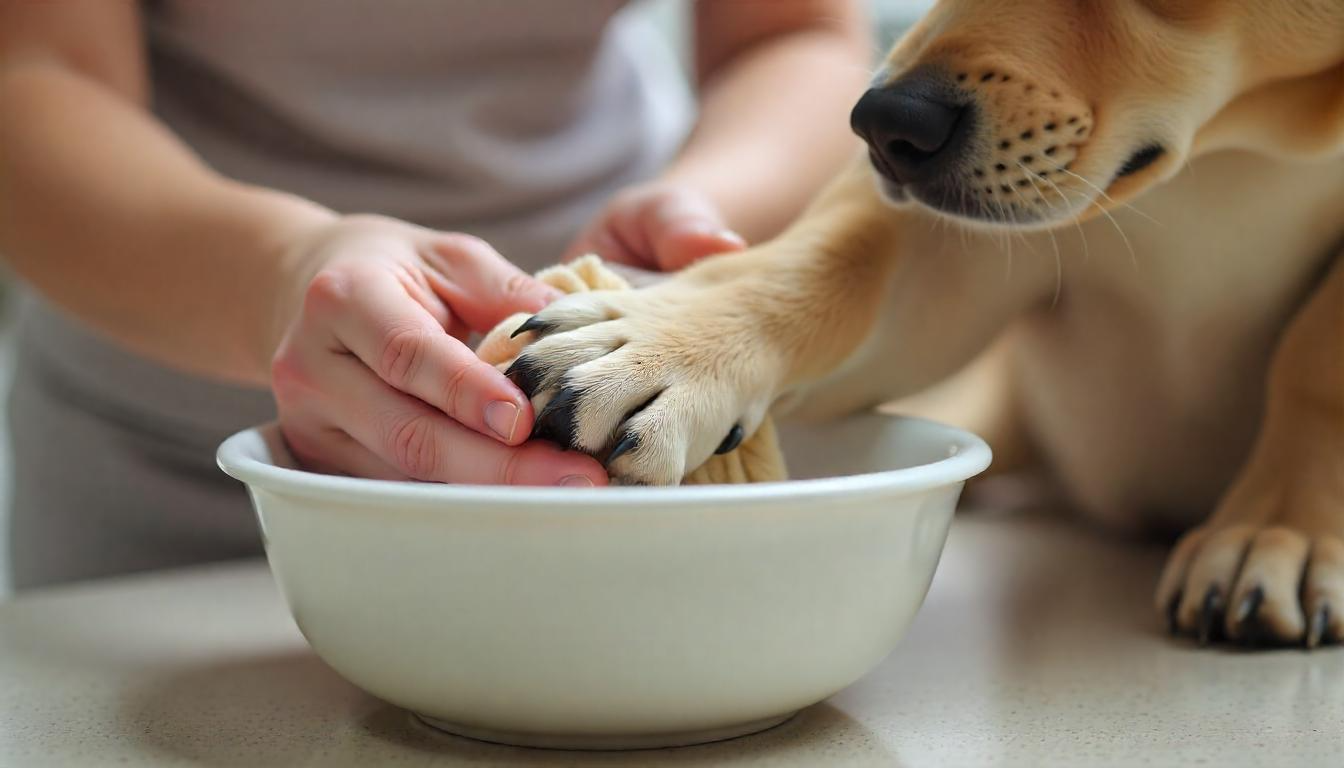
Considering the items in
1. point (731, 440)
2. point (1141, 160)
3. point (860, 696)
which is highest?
point (1141, 160)

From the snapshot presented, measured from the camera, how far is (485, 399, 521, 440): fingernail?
626 mm

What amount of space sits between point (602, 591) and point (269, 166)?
2.86ft

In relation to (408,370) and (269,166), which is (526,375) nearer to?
(408,370)

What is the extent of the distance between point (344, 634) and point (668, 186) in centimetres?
48

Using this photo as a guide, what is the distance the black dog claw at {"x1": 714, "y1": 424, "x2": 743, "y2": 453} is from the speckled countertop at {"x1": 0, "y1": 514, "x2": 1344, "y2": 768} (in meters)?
0.14

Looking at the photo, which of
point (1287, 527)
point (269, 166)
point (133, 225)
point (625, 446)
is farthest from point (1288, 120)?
point (269, 166)

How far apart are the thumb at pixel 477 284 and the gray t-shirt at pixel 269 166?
573 millimetres

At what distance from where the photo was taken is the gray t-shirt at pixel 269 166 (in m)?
1.27

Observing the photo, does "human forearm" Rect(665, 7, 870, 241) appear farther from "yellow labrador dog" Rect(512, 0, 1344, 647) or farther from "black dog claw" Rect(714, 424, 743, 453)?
"black dog claw" Rect(714, 424, 743, 453)

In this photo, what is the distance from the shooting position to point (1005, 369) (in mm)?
1306

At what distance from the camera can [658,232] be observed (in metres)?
0.93

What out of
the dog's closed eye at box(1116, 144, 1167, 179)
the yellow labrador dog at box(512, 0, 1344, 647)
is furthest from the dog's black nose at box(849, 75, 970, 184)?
the dog's closed eye at box(1116, 144, 1167, 179)

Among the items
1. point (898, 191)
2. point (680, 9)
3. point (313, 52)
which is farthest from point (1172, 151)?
point (680, 9)

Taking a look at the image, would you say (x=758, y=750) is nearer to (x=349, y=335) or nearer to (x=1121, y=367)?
(x=349, y=335)
